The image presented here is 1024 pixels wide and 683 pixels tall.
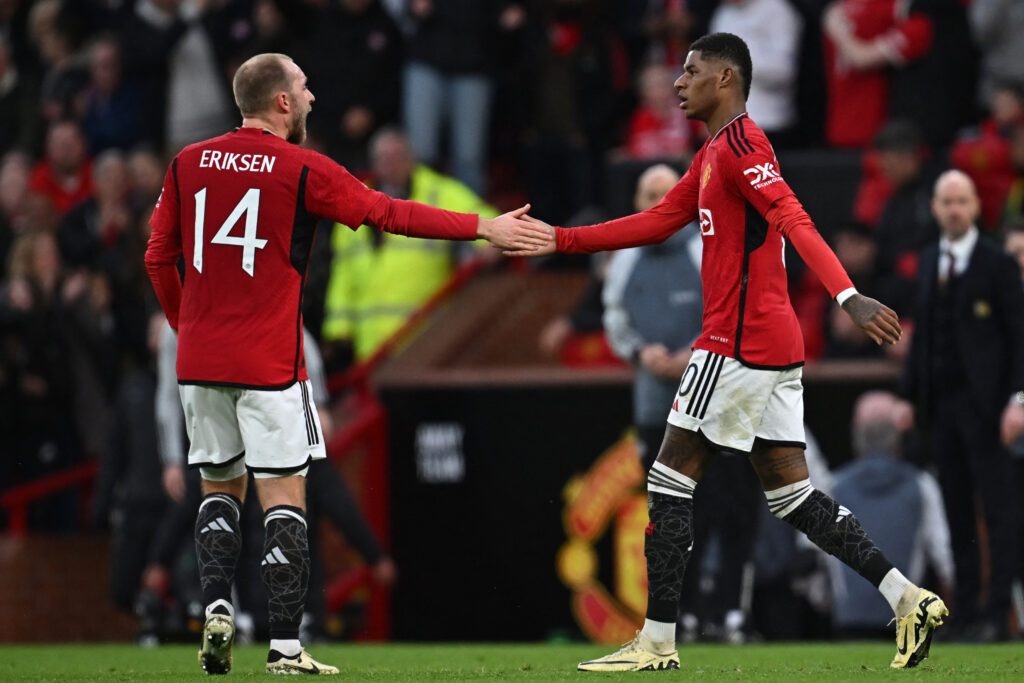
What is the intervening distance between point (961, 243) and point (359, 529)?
4.19 m

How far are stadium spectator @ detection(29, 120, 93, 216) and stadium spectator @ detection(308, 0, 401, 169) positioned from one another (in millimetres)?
2466

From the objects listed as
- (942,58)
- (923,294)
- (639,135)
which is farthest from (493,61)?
(923,294)

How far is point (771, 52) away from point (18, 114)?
7.89 m

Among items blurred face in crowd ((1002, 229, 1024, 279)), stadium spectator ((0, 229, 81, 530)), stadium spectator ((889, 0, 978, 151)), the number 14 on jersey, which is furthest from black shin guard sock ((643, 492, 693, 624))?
stadium spectator ((0, 229, 81, 530))

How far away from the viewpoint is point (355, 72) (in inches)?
568

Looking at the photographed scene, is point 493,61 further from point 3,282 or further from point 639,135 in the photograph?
point 3,282

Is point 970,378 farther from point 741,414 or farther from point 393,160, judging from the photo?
point 393,160

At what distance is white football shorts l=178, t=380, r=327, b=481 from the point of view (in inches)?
254

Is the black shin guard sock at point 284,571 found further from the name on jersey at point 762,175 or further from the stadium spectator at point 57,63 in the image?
the stadium spectator at point 57,63

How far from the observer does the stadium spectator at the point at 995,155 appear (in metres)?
11.6

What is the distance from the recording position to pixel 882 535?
32.7 ft

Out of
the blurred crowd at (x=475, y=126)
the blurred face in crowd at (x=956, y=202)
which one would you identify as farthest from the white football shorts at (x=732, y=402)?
the blurred crowd at (x=475, y=126)

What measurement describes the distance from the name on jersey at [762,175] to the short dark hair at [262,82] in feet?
5.92

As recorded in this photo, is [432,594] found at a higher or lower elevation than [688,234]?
lower
